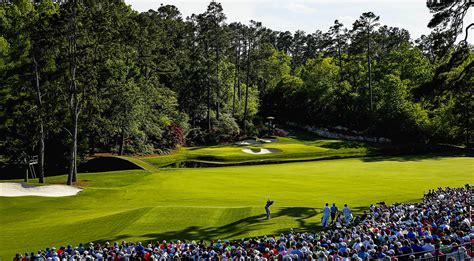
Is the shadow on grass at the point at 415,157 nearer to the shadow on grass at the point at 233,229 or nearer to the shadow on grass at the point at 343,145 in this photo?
the shadow on grass at the point at 343,145

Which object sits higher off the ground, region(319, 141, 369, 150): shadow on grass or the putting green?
region(319, 141, 369, 150): shadow on grass

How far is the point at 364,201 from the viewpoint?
36.6 meters

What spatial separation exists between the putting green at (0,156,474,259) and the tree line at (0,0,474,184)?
7246mm

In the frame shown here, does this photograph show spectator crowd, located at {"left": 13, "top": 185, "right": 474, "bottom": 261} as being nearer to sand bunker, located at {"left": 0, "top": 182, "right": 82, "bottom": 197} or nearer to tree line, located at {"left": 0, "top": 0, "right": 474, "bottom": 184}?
tree line, located at {"left": 0, "top": 0, "right": 474, "bottom": 184}

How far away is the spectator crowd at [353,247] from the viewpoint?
16.9 metres

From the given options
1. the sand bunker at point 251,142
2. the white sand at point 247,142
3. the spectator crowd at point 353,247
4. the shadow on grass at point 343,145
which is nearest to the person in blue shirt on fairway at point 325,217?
the spectator crowd at point 353,247

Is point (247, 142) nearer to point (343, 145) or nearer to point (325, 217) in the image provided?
point (343, 145)

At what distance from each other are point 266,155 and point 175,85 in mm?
28078

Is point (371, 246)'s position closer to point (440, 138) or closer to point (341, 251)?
point (341, 251)

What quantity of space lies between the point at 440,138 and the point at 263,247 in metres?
72.3

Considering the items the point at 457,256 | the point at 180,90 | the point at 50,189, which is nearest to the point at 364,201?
the point at 457,256

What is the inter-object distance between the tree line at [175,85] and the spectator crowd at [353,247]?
11871 mm

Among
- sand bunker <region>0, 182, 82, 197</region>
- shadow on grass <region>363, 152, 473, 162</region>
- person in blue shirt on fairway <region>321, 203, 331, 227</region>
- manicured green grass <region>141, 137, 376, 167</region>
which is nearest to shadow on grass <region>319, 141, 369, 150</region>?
manicured green grass <region>141, 137, 376, 167</region>

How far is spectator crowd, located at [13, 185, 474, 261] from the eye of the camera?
55.4 feet
